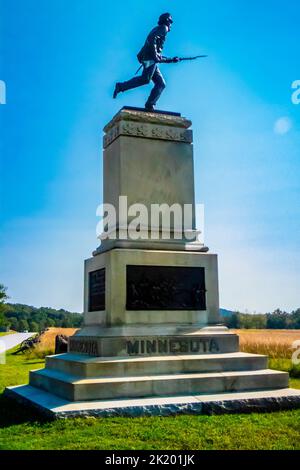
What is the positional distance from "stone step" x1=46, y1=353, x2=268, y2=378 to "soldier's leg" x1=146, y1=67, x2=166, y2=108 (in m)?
5.53

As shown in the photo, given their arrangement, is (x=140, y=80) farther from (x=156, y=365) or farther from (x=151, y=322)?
(x=156, y=365)

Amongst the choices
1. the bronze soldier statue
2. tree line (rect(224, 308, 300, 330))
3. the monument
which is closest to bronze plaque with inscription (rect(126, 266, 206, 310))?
the monument

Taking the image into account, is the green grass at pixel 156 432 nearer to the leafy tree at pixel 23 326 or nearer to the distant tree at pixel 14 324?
the leafy tree at pixel 23 326

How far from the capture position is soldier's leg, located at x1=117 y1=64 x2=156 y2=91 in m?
11.1

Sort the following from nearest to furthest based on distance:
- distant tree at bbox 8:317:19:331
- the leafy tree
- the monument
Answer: the monument < the leafy tree < distant tree at bbox 8:317:19:331

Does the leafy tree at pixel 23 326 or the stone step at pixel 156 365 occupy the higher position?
the stone step at pixel 156 365

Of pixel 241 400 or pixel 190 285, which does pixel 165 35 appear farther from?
pixel 241 400

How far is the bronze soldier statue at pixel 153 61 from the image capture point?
435 inches

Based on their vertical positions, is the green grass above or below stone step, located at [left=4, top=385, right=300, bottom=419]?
below

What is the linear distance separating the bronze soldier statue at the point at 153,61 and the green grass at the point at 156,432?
6.78 metres

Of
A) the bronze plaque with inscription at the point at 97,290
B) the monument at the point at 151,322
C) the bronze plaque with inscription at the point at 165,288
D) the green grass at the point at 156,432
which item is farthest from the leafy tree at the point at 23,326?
the green grass at the point at 156,432

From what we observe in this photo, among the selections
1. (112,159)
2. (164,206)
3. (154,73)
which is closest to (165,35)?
(154,73)

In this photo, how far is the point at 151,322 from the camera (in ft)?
30.1

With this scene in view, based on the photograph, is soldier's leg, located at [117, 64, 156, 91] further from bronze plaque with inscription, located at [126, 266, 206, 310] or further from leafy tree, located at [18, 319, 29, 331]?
leafy tree, located at [18, 319, 29, 331]
